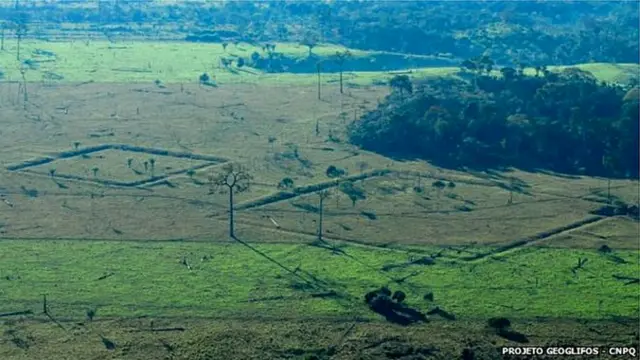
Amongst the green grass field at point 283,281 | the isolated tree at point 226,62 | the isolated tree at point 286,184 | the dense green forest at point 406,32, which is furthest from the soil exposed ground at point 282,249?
the dense green forest at point 406,32

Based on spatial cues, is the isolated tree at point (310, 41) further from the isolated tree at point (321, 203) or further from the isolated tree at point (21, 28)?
the isolated tree at point (321, 203)

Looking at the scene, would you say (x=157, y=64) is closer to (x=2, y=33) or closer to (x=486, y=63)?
(x=2, y=33)

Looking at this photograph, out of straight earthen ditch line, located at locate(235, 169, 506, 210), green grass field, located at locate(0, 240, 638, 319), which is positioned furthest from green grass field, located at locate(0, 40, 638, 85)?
green grass field, located at locate(0, 240, 638, 319)

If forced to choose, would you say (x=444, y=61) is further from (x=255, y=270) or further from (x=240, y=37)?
(x=255, y=270)

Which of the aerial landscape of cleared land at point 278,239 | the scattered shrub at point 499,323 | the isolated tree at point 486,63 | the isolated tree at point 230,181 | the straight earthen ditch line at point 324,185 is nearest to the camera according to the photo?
the aerial landscape of cleared land at point 278,239

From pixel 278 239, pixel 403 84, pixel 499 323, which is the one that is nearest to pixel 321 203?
pixel 278 239
